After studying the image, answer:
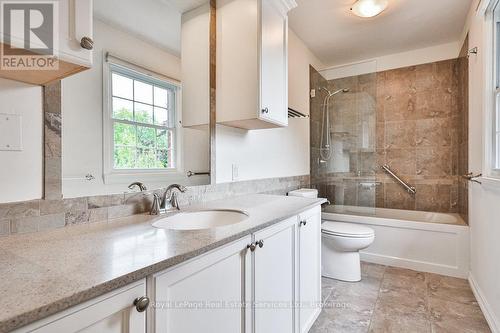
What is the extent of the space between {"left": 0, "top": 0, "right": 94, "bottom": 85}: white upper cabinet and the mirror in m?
0.20

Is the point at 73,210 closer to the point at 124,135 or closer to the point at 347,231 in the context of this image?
the point at 124,135

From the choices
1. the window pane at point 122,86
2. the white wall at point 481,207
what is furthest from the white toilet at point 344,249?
the window pane at point 122,86

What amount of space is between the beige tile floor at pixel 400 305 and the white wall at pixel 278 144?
3.84 ft

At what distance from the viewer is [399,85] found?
3.35 meters

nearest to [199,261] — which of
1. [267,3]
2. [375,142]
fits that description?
[267,3]

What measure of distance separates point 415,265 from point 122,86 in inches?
119

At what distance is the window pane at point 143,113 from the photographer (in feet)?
4.20

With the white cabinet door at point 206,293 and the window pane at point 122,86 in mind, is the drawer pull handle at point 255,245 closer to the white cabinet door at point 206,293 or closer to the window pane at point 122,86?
the white cabinet door at point 206,293

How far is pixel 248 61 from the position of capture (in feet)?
5.35

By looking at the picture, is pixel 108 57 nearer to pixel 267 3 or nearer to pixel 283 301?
pixel 267 3

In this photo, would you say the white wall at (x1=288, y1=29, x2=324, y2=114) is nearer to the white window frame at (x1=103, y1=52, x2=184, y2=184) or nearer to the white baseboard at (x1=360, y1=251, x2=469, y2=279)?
the white window frame at (x1=103, y1=52, x2=184, y2=184)

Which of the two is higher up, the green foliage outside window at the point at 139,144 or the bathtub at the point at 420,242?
the green foliage outside window at the point at 139,144

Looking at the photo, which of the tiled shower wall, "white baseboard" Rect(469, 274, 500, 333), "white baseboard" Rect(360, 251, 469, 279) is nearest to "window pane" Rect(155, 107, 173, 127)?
the tiled shower wall

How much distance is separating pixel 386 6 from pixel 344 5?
13.7 inches
